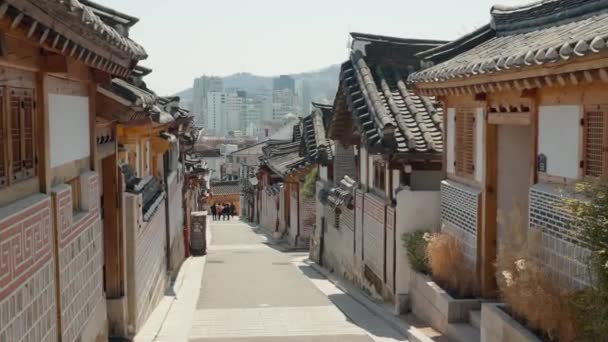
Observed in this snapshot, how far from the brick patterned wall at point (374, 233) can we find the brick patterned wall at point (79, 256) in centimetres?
774

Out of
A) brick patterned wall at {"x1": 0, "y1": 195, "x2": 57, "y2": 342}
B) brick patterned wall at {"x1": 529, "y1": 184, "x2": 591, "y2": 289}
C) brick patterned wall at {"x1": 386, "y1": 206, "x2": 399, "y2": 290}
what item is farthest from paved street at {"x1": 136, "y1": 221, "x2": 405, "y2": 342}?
brick patterned wall at {"x1": 0, "y1": 195, "x2": 57, "y2": 342}

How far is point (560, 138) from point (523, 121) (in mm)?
1225

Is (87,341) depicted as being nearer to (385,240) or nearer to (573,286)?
(573,286)

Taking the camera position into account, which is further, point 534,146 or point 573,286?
point 534,146

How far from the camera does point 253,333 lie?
14.6 metres

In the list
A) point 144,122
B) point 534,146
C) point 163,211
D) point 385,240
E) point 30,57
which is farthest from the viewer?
point 163,211

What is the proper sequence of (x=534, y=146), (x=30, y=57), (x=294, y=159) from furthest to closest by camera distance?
(x=294, y=159), (x=534, y=146), (x=30, y=57)

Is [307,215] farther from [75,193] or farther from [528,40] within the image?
[75,193]

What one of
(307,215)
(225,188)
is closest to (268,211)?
(307,215)

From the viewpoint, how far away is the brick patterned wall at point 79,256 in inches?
334

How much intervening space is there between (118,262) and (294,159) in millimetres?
26260

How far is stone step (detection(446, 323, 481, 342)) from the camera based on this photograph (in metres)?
11.7

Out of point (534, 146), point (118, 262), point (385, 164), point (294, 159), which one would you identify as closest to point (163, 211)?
point (385, 164)

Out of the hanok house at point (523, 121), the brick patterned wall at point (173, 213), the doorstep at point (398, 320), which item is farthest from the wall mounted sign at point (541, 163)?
the brick patterned wall at point (173, 213)
